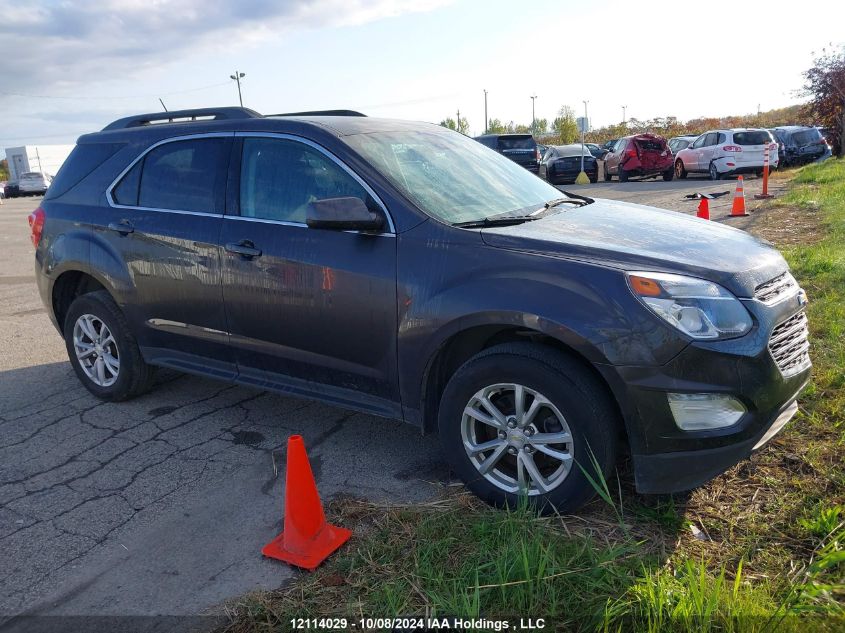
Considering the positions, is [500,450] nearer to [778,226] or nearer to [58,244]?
[58,244]

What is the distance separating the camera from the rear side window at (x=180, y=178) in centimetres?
428

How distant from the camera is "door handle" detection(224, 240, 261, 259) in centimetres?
394

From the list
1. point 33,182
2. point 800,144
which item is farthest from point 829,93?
point 33,182

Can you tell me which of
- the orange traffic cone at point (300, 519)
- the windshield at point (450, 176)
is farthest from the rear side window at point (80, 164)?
the orange traffic cone at point (300, 519)

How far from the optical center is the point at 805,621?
2.34 meters

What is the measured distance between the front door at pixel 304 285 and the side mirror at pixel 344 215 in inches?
3.5

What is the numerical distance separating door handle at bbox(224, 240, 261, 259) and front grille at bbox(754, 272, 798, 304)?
2.55m

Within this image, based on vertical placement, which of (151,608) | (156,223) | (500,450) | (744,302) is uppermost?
(156,223)

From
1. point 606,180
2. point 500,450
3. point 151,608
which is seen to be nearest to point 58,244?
point 151,608

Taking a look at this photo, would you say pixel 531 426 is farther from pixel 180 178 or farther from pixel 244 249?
pixel 180 178

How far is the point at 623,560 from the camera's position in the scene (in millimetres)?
2785

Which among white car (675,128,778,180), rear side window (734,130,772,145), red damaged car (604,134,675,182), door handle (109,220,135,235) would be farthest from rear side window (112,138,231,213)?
red damaged car (604,134,675,182)

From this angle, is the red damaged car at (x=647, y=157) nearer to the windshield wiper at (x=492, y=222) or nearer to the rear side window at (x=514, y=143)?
the rear side window at (x=514, y=143)

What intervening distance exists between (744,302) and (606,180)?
24.5m
